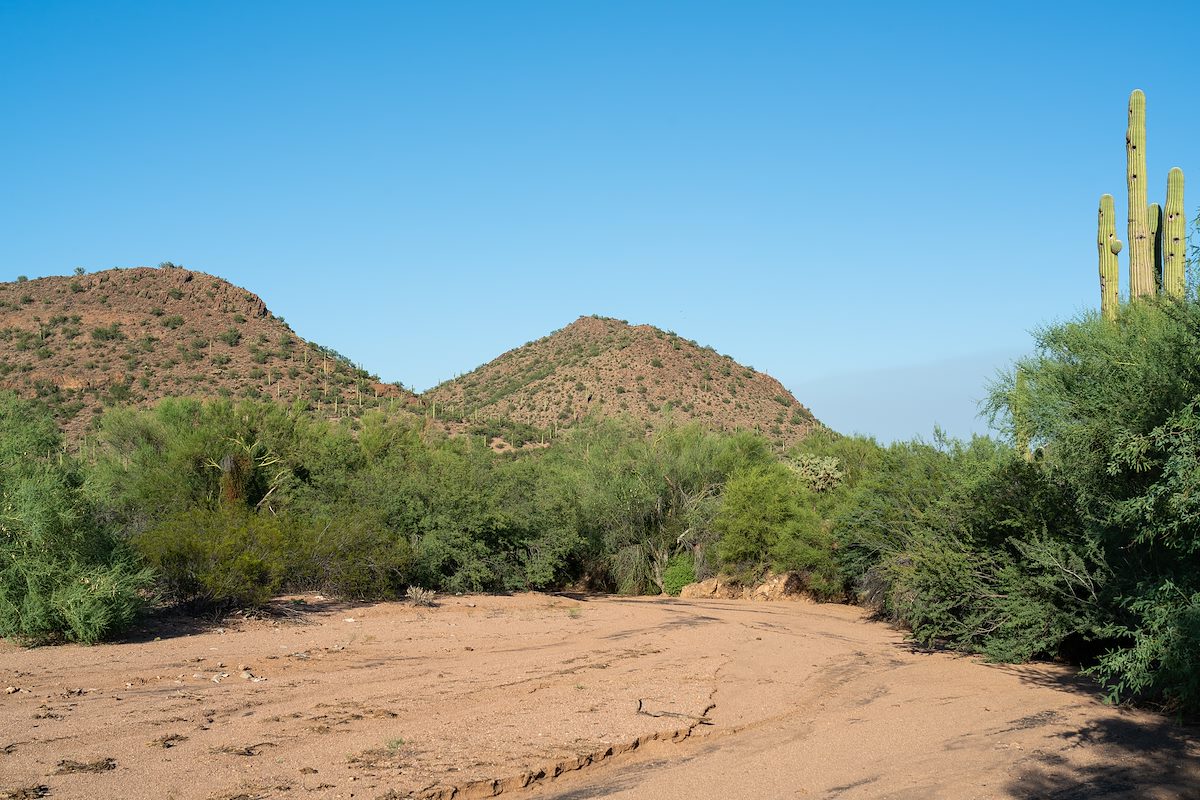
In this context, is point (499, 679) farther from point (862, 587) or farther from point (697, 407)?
point (697, 407)

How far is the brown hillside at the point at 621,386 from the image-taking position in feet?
238

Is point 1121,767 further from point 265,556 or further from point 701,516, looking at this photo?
point 701,516

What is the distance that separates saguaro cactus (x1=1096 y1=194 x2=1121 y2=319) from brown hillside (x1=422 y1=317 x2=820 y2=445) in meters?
47.5

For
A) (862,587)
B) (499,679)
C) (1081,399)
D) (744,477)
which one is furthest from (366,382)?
(1081,399)

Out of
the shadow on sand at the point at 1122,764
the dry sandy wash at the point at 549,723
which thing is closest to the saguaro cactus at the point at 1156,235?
the dry sandy wash at the point at 549,723

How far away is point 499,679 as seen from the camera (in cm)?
1559

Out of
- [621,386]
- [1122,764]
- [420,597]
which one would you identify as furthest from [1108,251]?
[621,386]

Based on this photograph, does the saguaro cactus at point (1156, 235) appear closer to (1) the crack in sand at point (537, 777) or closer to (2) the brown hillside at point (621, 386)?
(1) the crack in sand at point (537, 777)

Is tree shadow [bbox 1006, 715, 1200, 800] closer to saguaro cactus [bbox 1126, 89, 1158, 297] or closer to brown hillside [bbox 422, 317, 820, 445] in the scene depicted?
saguaro cactus [bbox 1126, 89, 1158, 297]

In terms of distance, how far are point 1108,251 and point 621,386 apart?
55996mm

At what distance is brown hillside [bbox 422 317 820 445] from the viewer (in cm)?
7250

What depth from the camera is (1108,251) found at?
19297 millimetres

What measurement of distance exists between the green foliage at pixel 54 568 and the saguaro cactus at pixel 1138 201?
19.1 metres

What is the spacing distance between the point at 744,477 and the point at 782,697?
20658mm
